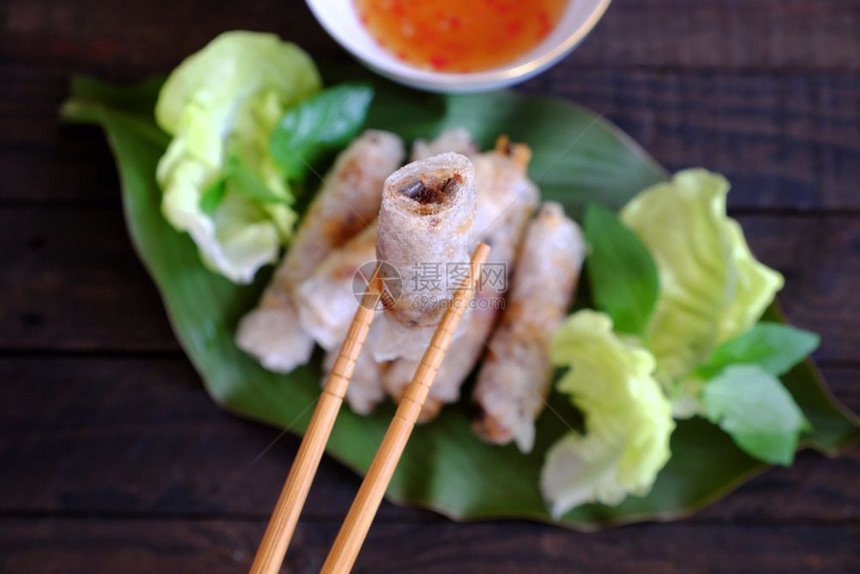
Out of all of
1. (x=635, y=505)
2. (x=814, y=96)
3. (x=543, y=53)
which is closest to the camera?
(x=543, y=53)

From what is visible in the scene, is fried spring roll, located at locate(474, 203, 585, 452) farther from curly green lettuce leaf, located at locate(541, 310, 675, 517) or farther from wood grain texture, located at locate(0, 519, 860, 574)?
wood grain texture, located at locate(0, 519, 860, 574)

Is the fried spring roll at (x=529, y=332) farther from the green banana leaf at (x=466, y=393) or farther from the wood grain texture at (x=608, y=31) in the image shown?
the wood grain texture at (x=608, y=31)

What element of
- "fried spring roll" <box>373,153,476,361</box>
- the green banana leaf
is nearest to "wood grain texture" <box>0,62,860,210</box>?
the green banana leaf

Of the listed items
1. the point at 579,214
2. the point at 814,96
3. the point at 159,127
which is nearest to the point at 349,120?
the point at 159,127

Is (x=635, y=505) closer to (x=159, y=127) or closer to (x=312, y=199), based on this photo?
(x=312, y=199)

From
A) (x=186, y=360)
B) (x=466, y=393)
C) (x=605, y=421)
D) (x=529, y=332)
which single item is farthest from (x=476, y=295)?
(x=186, y=360)
